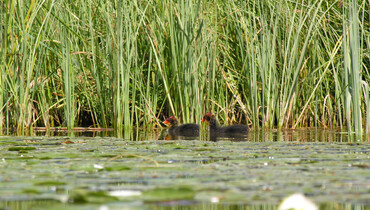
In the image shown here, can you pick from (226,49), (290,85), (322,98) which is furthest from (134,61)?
(322,98)

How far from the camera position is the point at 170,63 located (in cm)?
993

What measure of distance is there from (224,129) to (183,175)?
486 centimetres

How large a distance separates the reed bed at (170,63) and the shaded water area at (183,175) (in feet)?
8.82

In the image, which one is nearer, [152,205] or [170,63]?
[152,205]

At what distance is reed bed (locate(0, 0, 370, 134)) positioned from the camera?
8875mm

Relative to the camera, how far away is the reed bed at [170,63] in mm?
8875

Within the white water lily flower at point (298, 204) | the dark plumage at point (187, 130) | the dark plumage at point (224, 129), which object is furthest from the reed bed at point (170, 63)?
the white water lily flower at point (298, 204)

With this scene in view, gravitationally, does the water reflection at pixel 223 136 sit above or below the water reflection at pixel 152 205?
above

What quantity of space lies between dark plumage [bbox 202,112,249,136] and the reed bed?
0.20 metres

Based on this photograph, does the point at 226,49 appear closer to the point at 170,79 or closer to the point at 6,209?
the point at 170,79

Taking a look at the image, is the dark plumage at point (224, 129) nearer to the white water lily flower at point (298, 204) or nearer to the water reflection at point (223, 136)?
the water reflection at point (223, 136)

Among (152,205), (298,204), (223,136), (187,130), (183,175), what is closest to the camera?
(298,204)

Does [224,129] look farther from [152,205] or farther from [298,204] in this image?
[298,204]

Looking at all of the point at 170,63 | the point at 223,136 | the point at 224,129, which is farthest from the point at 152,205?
the point at 170,63
